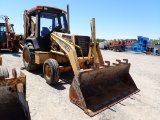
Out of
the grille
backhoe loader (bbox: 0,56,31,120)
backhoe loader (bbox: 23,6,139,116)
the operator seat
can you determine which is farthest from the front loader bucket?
the operator seat

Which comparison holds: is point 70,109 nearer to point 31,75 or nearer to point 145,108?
point 145,108

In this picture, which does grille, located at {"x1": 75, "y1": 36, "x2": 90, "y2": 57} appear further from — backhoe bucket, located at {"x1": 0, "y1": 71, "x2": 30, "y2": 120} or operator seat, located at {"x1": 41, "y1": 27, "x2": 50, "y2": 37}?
backhoe bucket, located at {"x1": 0, "y1": 71, "x2": 30, "y2": 120}

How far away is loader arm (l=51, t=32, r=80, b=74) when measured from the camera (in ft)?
18.8

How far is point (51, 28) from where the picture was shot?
7.82 meters

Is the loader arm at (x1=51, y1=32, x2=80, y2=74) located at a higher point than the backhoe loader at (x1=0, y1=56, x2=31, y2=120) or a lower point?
higher

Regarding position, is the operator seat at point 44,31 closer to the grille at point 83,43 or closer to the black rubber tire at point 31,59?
the black rubber tire at point 31,59

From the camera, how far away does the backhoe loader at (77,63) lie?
477cm

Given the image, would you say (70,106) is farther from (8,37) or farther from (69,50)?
(8,37)

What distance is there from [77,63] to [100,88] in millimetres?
995

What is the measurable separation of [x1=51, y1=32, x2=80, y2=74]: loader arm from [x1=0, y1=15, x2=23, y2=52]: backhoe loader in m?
8.83

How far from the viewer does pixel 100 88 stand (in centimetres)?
534

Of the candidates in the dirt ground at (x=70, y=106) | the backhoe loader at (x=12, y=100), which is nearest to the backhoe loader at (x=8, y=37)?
the dirt ground at (x=70, y=106)

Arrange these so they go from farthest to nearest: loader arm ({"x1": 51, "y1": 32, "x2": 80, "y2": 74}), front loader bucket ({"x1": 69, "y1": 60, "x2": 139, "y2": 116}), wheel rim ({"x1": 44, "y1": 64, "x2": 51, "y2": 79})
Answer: wheel rim ({"x1": 44, "y1": 64, "x2": 51, "y2": 79}) → loader arm ({"x1": 51, "y1": 32, "x2": 80, "y2": 74}) → front loader bucket ({"x1": 69, "y1": 60, "x2": 139, "y2": 116})

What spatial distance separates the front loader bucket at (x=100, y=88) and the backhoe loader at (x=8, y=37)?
37.0 ft
